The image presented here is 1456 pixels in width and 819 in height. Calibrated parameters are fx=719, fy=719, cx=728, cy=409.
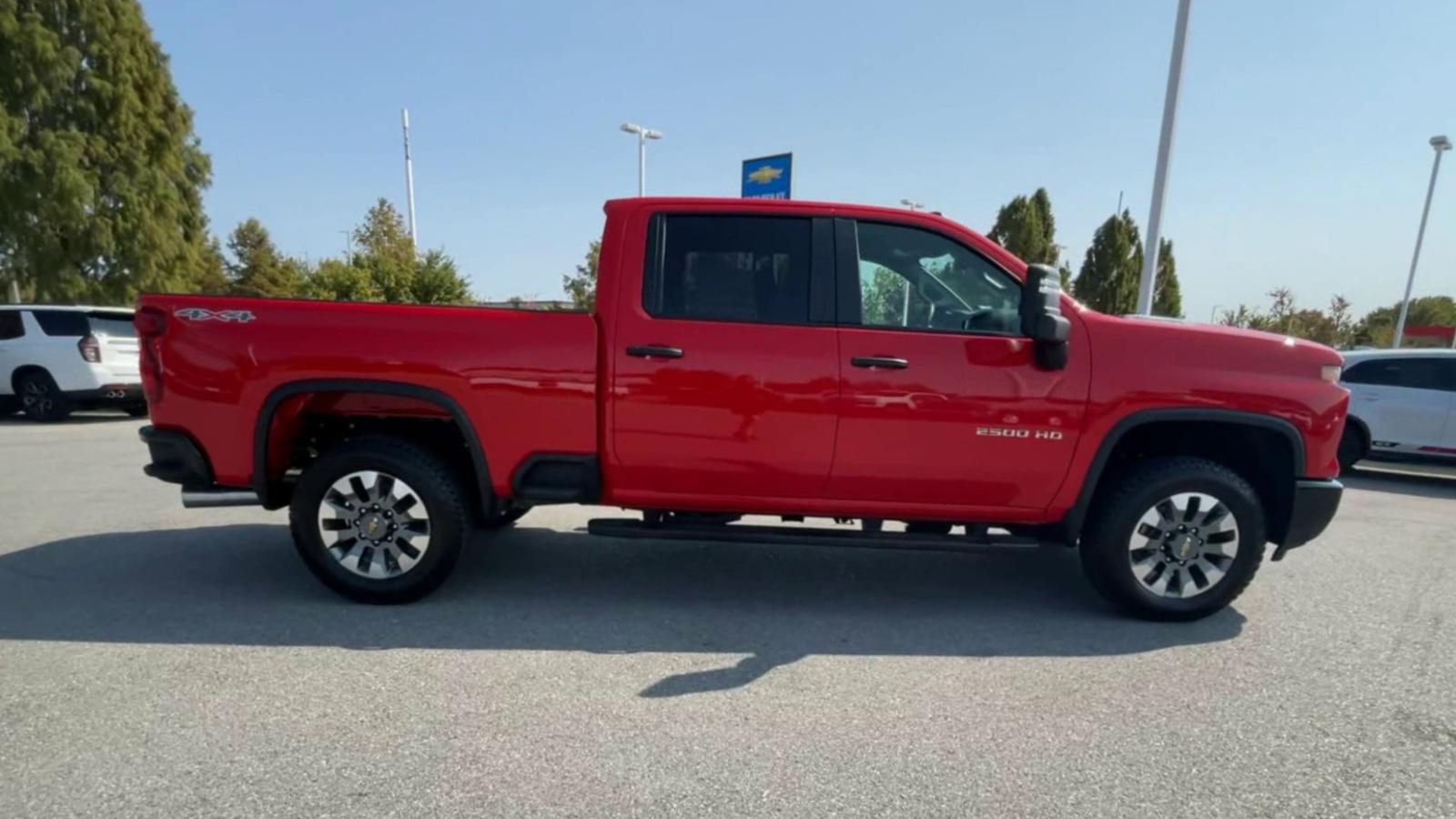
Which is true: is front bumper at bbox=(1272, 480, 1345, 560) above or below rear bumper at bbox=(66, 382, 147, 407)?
above

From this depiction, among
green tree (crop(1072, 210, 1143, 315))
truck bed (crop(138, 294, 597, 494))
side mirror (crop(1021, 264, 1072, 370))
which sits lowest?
truck bed (crop(138, 294, 597, 494))

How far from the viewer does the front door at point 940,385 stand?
3.53 metres

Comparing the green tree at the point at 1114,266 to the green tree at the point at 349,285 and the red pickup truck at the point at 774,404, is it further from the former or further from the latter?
the red pickup truck at the point at 774,404

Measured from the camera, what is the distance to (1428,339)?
3725 centimetres

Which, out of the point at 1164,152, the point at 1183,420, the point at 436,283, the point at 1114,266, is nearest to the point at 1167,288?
the point at 1114,266

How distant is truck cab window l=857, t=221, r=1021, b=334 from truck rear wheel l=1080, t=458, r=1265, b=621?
109 cm

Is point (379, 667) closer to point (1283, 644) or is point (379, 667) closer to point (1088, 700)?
point (1088, 700)

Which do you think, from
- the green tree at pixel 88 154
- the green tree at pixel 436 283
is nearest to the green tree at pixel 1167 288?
the green tree at pixel 436 283

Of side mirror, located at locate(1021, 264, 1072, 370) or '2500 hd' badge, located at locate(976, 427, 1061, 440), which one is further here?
'2500 hd' badge, located at locate(976, 427, 1061, 440)

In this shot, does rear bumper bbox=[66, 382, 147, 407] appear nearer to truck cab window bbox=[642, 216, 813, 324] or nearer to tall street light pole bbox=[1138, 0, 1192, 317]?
truck cab window bbox=[642, 216, 813, 324]

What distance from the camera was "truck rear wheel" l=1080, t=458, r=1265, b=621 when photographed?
3.66m

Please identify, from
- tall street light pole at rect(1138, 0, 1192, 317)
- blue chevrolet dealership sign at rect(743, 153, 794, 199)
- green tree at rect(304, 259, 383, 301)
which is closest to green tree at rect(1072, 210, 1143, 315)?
tall street light pole at rect(1138, 0, 1192, 317)

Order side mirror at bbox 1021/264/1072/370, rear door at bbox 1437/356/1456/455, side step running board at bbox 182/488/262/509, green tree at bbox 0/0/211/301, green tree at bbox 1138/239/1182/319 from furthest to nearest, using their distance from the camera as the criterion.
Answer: green tree at bbox 1138/239/1182/319 < green tree at bbox 0/0/211/301 < rear door at bbox 1437/356/1456/455 < side step running board at bbox 182/488/262/509 < side mirror at bbox 1021/264/1072/370

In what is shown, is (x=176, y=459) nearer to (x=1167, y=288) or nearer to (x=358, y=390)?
(x=358, y=390)
